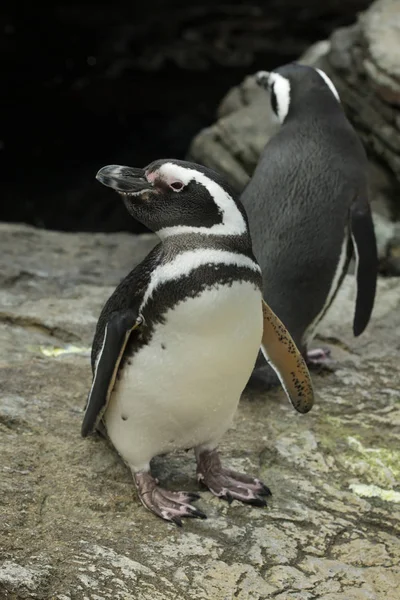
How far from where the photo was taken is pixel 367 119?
5.79m

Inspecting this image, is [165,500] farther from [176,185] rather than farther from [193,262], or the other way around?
[176,185]

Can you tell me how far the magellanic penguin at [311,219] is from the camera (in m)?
3.59

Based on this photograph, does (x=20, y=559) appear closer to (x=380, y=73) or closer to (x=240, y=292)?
(x=240, y=292)

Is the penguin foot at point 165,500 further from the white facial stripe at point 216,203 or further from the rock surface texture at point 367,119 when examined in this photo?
the rock surface texture at point 367,119

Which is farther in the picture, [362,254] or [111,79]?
[111,79]

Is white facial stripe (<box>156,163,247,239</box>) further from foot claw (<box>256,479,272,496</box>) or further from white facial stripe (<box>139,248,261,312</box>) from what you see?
foot claw (<box>256,479,272,496</box>)

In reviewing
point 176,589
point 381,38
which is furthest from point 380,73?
point 176,589

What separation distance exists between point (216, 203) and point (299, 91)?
1824 millimetres

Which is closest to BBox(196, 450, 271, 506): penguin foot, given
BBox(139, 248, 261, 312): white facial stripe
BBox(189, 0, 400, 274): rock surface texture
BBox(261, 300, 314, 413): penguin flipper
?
BBox(261, 300, 314, 413): penguin flipper

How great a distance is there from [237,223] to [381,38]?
3750 mm

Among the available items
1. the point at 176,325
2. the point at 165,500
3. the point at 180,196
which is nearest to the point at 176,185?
the point at 180,196

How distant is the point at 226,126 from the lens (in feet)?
21.1

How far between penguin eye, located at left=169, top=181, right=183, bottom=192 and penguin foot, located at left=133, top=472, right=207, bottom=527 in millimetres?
785

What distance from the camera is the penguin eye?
240 cm
